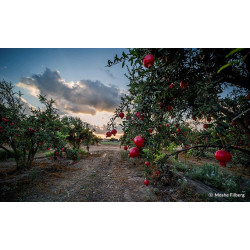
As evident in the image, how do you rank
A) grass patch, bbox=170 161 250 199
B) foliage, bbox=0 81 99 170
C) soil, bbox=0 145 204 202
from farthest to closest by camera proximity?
foliage, bbox=0 81 99 170 < grass patch, bbox=170 161 250 199 < soil, bbox=0 145 204 202

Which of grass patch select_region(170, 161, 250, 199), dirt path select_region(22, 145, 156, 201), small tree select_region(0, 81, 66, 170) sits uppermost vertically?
small tree select_region(0, 81, 66, 170)

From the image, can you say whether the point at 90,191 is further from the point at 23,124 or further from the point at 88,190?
the point at 23,124

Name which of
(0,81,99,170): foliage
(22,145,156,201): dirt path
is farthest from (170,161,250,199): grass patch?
(0,81,99,170): foliage

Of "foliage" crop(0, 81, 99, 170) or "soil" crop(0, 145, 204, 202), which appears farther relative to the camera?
"foliage" crop(0, 81, 99, 170)

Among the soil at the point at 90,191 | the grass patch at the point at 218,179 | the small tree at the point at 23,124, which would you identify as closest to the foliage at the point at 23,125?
the small tree at the point at 23,124

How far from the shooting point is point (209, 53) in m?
1.47

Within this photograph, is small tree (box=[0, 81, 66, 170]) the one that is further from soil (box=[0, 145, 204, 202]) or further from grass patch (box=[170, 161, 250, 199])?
grass patch (box=[170, 161, 250, 199])

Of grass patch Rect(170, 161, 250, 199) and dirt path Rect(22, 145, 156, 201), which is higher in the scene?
grass patch Rect(170, 161, 250, 199)

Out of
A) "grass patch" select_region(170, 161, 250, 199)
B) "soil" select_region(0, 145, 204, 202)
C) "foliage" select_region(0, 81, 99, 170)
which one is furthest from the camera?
"foliage" select_region(0, 81, 99, 170)

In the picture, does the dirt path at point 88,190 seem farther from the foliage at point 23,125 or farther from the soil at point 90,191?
the foliage at point 23,125

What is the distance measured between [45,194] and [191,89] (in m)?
4.20

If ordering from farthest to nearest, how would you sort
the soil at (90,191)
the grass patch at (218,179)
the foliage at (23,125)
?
the foliage at (23,125) → the grass patch at (218,179) → the soil at (90,191)

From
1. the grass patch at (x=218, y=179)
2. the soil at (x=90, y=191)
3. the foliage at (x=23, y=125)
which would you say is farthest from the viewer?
the foliage at (x=23, y=125)
